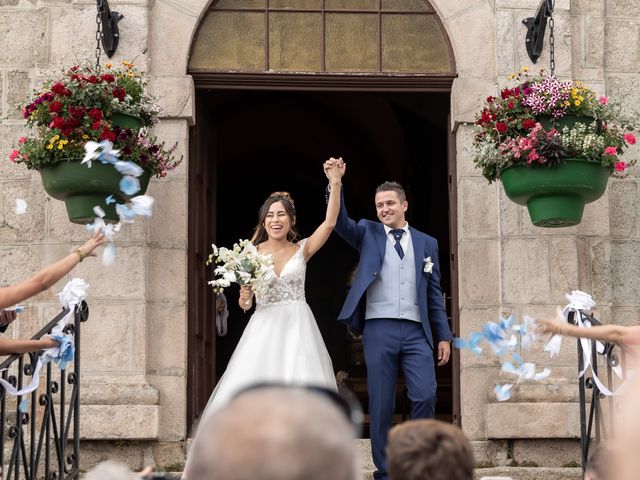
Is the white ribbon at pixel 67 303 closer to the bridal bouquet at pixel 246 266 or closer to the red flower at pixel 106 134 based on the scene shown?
the bridal bouquet at pixel 246 266

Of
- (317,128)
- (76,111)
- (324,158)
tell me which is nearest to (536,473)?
(76,111)

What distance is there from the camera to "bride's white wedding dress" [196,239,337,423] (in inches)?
246

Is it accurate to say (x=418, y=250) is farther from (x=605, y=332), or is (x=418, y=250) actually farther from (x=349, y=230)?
(x=605, y=332)

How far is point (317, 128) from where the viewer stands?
48.4ft

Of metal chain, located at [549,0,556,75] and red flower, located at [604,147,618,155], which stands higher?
metal chain, located at [549,0,556,75]

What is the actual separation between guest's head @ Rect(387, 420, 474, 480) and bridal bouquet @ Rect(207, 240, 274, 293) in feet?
13.3

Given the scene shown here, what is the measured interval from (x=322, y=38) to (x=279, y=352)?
2.48 meters

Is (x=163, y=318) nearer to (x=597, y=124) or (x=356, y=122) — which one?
(x=597, y=124)

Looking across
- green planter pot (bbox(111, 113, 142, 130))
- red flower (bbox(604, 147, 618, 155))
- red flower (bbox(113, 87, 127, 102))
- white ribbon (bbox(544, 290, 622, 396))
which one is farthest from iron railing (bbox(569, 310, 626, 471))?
red flower (bbox(113, 87, 127, 102))

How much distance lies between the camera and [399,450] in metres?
2.40

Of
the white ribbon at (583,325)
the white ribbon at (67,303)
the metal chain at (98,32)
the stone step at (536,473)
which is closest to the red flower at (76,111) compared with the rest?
the metal chain at (98,32)

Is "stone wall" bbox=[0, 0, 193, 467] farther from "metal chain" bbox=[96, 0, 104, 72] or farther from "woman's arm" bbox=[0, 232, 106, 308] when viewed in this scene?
"woman's arm" bbox=[0, 232, 106, 308]

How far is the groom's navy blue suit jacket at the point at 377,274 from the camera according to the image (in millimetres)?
6418

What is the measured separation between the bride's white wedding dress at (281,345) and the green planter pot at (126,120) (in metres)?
1.25
